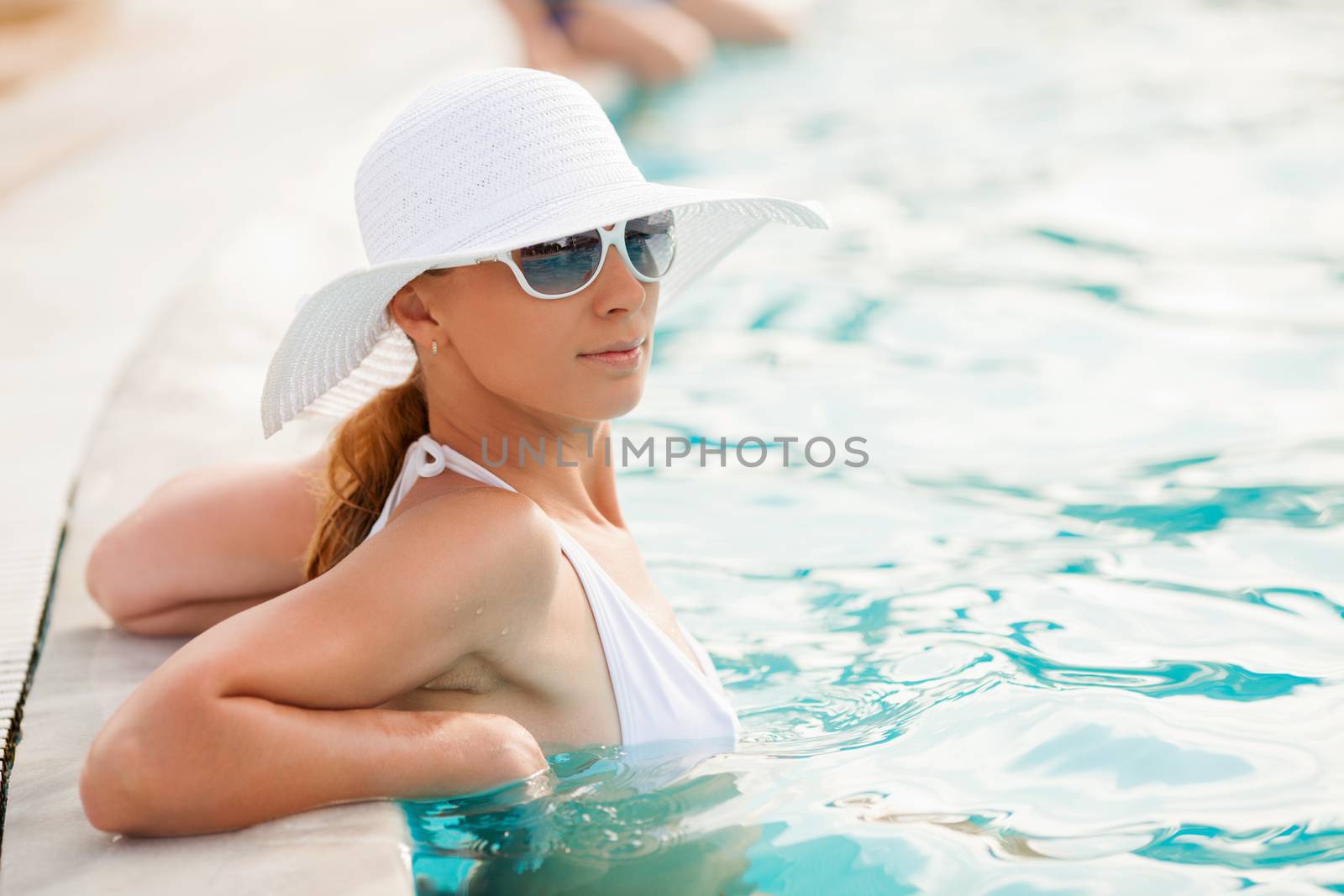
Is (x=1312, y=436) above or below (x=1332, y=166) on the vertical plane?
below

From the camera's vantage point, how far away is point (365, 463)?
2.36 meters

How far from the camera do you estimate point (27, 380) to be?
4180mm

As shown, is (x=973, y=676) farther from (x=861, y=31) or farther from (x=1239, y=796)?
(x=861, y=31)

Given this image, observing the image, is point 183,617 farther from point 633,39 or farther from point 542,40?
point 633,39

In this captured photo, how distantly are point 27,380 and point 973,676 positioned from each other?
2.85m

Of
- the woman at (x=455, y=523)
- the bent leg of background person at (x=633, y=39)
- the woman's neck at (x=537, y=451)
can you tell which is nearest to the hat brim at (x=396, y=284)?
the woman at (x=455, y=523)

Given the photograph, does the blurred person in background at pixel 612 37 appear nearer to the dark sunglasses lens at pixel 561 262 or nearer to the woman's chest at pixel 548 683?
the dark sunglasses lens at pixel 561 262

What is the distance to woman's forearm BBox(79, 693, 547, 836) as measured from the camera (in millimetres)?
1810

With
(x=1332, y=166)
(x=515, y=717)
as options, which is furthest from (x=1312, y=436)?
(x=1332, y=166)

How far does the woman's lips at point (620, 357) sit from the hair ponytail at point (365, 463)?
0.35 meters

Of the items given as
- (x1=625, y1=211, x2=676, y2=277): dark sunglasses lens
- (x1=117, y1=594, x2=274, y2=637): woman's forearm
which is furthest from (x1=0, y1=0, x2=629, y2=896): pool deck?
(x1=625, y1=211, x2=676, y2=277): dark sunglasses lens

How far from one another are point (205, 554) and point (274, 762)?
1019 mm

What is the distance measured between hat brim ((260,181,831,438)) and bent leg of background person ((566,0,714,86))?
24.0ft

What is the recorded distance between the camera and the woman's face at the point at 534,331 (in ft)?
6.96
